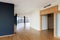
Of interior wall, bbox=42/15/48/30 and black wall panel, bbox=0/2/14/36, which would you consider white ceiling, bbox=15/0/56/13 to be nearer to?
black wall panel, bbox=0/2/14/36

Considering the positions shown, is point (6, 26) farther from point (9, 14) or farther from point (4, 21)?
point (9, 14)

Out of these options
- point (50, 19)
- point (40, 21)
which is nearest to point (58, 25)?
point (40, 21)

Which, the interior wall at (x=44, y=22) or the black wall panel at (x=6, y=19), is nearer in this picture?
the black wall panel at (x=6, y=19)

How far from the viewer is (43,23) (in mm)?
7438

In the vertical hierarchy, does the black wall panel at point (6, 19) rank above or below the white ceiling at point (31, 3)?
below

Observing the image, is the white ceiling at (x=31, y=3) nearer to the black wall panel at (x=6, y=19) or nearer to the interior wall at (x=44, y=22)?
the black wall panel at (x=6, y=19)

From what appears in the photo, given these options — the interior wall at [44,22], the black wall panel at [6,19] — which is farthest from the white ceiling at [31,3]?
the interior wall at [44,22]

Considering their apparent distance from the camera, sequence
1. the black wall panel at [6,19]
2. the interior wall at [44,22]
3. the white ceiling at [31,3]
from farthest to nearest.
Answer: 1. the interior wall at [44,22]
2. the black wall panel at [6,19]
3. the white ceiling at [31,3]

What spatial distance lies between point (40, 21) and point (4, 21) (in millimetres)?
3623

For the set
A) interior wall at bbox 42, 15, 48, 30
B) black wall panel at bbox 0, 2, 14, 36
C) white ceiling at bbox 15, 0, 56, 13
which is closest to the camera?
white ceiling at bbox 15, 0, 56, 13

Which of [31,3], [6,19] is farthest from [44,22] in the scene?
[6,19]

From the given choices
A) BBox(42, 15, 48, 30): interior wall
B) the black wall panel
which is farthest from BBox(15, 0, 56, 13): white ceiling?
BBox(42, 15, 48, 30): interior wall

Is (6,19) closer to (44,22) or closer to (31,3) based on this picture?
(31,3)

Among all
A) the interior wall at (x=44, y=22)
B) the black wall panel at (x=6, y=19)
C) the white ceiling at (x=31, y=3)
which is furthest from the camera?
the interior wall at (x=44, y=22)
